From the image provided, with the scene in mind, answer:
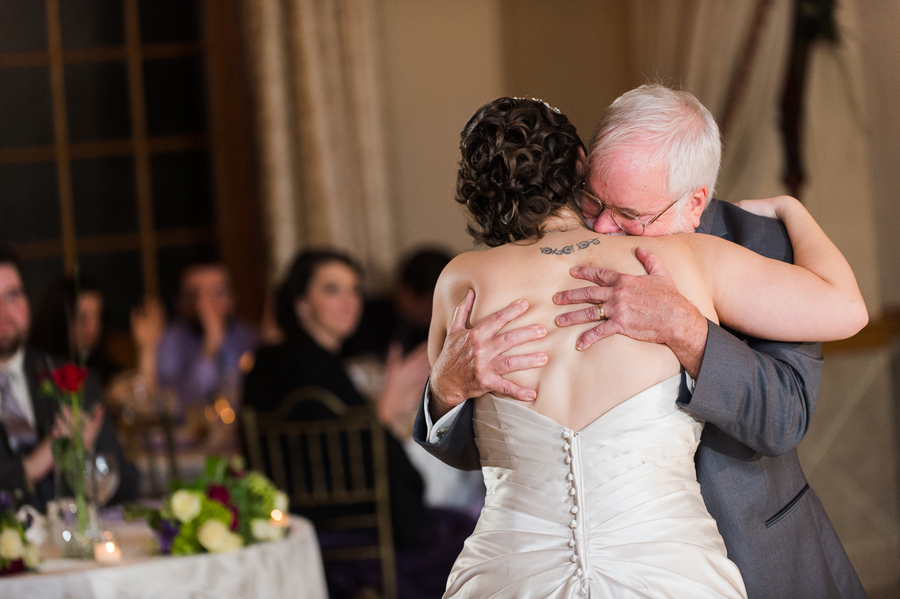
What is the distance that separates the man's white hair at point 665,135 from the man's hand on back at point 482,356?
0.28 metres

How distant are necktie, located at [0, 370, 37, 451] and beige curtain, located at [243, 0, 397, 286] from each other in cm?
269

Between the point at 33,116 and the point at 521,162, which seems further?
the point at 33,116

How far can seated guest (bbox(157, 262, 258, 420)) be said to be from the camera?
4.87 meters

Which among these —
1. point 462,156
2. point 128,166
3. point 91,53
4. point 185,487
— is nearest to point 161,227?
point 128,166

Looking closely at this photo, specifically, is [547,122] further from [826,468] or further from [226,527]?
[826,468]

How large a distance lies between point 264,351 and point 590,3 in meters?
2.87

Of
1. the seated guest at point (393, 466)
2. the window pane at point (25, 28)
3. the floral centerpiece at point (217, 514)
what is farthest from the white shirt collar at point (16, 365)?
the window pane at point (25, 28)

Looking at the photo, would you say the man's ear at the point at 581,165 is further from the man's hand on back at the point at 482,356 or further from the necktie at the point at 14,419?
the necktie at the point at 14,419

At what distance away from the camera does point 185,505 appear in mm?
2059

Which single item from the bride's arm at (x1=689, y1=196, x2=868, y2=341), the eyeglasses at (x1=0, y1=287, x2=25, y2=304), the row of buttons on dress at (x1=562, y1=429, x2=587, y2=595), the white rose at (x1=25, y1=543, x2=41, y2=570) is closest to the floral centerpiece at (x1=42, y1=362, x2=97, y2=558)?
the white rose at (x1=25, y1=543, x2=41, y2=570)

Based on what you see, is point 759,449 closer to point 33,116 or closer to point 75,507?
point 75,507

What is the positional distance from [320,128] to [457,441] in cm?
387

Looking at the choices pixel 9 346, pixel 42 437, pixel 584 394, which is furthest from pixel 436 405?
pixel 9 346

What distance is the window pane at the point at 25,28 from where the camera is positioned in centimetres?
467
